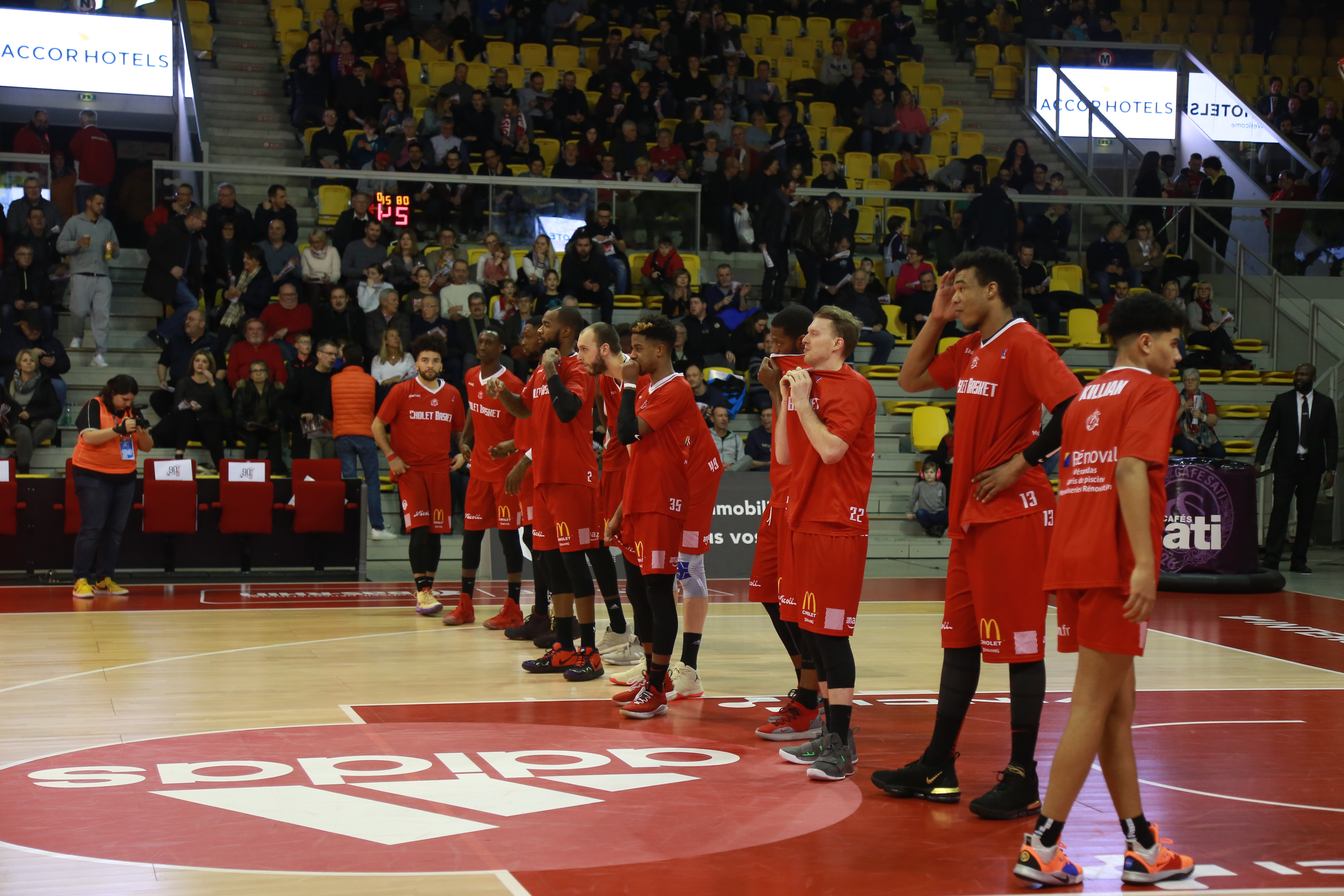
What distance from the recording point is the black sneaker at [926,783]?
5.09m

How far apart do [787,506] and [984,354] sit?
1225 millimetres

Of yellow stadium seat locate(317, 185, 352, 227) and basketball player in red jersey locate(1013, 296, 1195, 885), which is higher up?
yellow stadium seat locate(317, 185, 352, 227)

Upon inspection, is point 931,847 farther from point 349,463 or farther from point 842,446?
point 349,463

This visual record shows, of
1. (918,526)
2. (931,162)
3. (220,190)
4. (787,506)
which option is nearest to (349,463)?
(220,190)

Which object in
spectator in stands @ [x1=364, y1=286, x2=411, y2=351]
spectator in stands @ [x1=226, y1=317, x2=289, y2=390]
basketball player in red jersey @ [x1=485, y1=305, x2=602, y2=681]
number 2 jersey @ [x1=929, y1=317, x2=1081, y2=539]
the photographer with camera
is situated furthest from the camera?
spectator in stands @ [x1=364, y1=286, x2=411, y2=351]

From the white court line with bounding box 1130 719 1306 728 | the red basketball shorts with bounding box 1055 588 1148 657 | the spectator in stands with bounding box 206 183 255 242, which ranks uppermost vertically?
the spectator in stands with bounding box 206 183 255 242

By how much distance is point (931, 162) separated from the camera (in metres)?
20.5

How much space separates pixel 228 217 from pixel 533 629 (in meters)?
8.42

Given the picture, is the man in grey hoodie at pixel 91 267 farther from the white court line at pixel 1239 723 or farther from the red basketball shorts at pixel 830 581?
the white court line at pixel 1239 723

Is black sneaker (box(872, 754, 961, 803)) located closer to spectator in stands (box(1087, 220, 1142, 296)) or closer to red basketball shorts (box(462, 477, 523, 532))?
red basketball shorts (box(462, 477, 523, 532))

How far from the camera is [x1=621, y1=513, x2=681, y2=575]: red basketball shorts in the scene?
661 centimetres

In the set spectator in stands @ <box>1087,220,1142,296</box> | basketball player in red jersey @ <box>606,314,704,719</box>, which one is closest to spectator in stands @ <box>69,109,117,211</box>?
basketball player in red jersey @ <box>606,314,704,719</box>

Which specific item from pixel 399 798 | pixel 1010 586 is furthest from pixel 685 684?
pixel 1010 586

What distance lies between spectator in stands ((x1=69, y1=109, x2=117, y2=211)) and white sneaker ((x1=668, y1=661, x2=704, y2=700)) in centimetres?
1167
